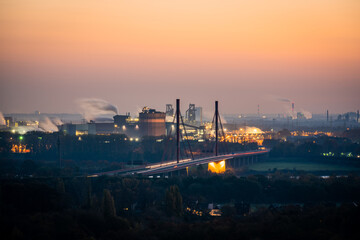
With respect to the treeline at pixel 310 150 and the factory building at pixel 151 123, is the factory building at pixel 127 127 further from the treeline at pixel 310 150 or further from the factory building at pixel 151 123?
the treeline at pixel 310 150

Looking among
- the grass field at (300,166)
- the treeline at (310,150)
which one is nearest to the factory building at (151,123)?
the treeline at (310,150)

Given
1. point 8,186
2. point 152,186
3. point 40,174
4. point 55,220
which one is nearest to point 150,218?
point 55,220

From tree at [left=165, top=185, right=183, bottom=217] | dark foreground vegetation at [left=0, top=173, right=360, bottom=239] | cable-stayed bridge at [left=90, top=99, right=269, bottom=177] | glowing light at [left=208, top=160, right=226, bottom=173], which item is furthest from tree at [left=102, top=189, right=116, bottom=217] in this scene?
glowing light at [left=208, top=160, right=226, bottom=173]

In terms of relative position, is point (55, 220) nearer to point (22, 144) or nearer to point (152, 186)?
point (152, 186)

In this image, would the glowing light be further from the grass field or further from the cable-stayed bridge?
the grass field

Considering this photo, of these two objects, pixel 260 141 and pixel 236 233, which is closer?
pixel 236 233
